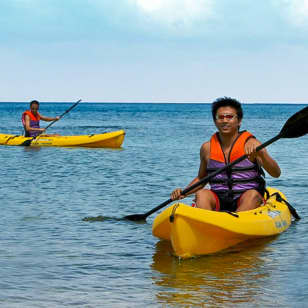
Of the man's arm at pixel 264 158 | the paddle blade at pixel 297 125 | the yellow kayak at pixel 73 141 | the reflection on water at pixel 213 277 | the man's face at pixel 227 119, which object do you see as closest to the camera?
the reflection on water at pixel 213 277

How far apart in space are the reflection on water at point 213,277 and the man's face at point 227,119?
1.20 metres

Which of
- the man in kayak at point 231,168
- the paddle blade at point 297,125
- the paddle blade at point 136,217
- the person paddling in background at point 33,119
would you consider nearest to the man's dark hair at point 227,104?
the man in kayak at point 231,168

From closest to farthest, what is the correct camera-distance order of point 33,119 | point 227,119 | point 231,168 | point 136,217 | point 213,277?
point 213,277
point 227,119
point 231,168
point 136,217
point 33,119

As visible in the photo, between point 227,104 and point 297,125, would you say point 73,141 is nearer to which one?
A: point 297,125

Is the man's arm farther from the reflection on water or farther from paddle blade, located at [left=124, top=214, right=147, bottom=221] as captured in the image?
paddle blade, located at [left=124, top=214, right=147, bottom=221]

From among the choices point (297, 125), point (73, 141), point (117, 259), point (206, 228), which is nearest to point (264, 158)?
point (297, 125)

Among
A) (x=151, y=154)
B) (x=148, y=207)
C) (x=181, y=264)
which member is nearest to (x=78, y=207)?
(x=148, y=207)

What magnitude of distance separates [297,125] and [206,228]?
1617 mm

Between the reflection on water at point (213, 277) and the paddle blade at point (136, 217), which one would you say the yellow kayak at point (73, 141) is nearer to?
the paddle blade at point (136, 217)

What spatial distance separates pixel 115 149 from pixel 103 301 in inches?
623

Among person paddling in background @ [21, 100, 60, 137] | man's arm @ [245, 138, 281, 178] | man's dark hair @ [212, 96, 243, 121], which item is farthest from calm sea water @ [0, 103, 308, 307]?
person paddling in background @ [21, 100, 60, 137]

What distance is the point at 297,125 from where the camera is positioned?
21.4ft

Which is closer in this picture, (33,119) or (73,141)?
(33,119)

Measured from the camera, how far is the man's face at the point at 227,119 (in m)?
6.06
